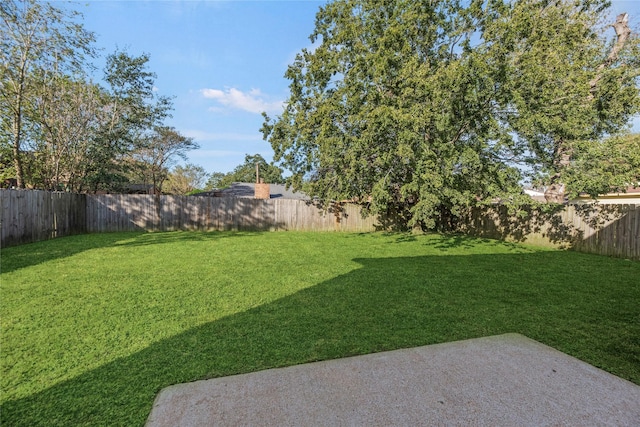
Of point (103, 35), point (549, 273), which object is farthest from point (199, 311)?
point (103, 35)

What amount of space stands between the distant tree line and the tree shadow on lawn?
35.1ft

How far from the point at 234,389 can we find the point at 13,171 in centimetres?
1510

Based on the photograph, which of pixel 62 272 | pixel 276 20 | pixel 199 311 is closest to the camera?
pixel 199 311

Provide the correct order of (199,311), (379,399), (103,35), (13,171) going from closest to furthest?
(379,399), (199,311), (103,35), (13,171)

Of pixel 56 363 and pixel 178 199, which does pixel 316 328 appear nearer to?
pixel 56 363

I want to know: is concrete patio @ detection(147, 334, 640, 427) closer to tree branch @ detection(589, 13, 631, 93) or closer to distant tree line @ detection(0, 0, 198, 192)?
distant tree line @ detection(0, 0, 198, 192)

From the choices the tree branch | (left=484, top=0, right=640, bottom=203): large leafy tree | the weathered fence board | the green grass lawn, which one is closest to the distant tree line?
the weathered fence board

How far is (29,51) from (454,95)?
39.1ft

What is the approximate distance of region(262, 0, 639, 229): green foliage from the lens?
7.29 meters

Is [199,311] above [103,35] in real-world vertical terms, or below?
below

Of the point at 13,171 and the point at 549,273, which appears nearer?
the point at 549,273

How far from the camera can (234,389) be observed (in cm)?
196

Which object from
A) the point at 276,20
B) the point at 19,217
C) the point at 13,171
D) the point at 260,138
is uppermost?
the point at 276,20

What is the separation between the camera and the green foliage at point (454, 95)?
7285mm
